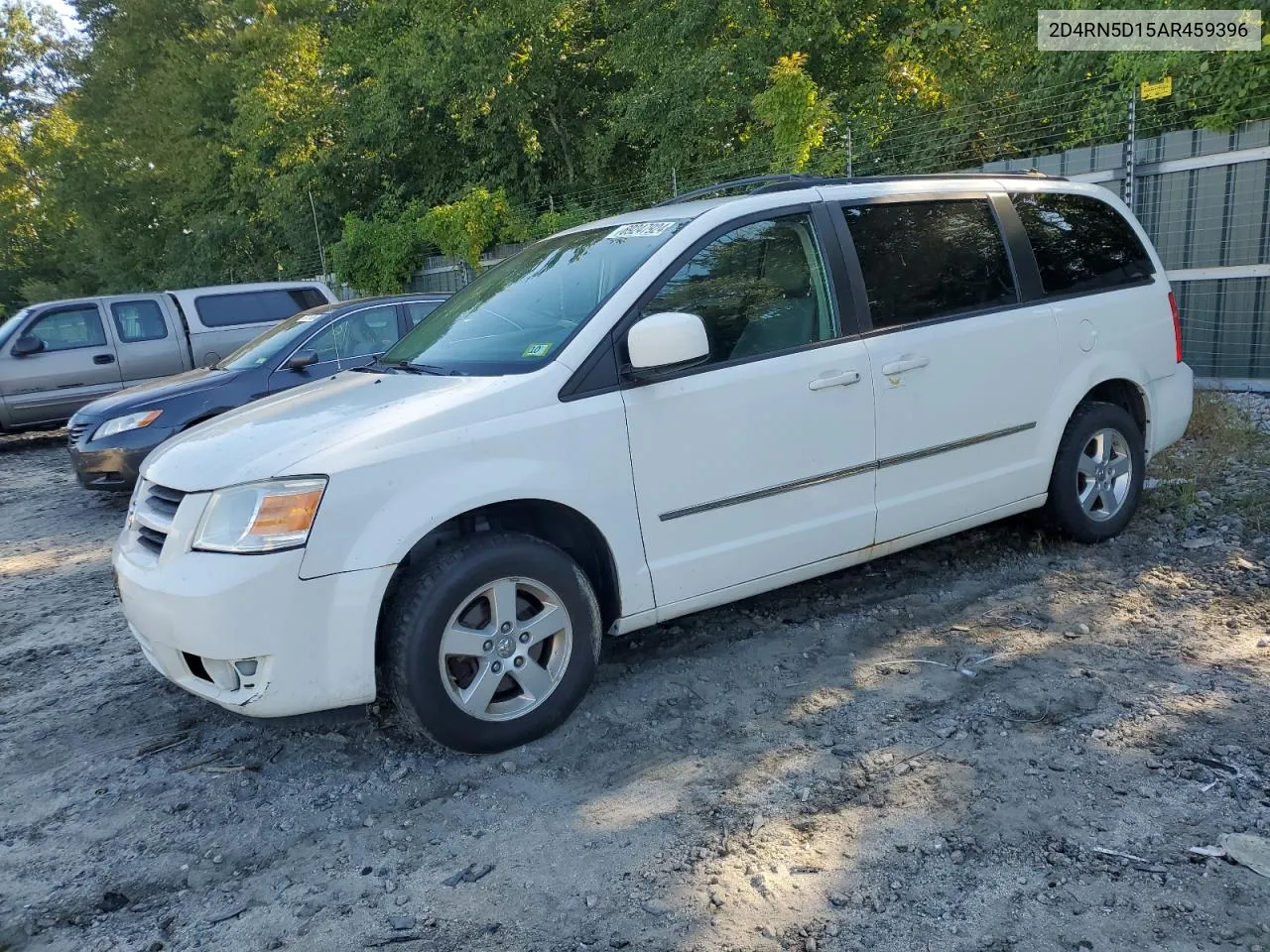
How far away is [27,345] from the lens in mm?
11500

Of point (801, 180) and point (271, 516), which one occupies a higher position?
point (801, 180)

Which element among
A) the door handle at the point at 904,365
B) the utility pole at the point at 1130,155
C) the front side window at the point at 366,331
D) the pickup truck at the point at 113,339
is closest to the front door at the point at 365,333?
the front side window at the point at 366,331

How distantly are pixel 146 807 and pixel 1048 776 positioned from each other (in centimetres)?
300

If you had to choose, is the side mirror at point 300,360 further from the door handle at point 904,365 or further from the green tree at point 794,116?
the green tree at point 794,116

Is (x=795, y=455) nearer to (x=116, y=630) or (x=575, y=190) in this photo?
(x=116, y=630)

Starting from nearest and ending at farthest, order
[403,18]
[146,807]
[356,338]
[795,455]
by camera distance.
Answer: [146,807] → [795,455] → [356,338] → [403,18]

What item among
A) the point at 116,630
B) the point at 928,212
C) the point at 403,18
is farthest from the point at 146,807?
the point at 403,18

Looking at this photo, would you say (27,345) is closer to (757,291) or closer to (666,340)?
(757,291)

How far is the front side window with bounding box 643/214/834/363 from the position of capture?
12.9 feet

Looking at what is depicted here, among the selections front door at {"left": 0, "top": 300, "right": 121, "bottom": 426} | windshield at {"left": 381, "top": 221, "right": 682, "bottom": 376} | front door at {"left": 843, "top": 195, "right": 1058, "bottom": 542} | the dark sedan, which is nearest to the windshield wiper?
windshield at {"left": 381, "top": 221, "right": 682, "bottom": 376}

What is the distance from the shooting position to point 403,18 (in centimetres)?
2216

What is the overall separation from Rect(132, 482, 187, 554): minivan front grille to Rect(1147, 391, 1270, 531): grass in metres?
5.27

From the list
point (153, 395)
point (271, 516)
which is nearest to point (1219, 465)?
point (271, 516)

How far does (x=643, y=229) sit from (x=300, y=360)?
465cm
